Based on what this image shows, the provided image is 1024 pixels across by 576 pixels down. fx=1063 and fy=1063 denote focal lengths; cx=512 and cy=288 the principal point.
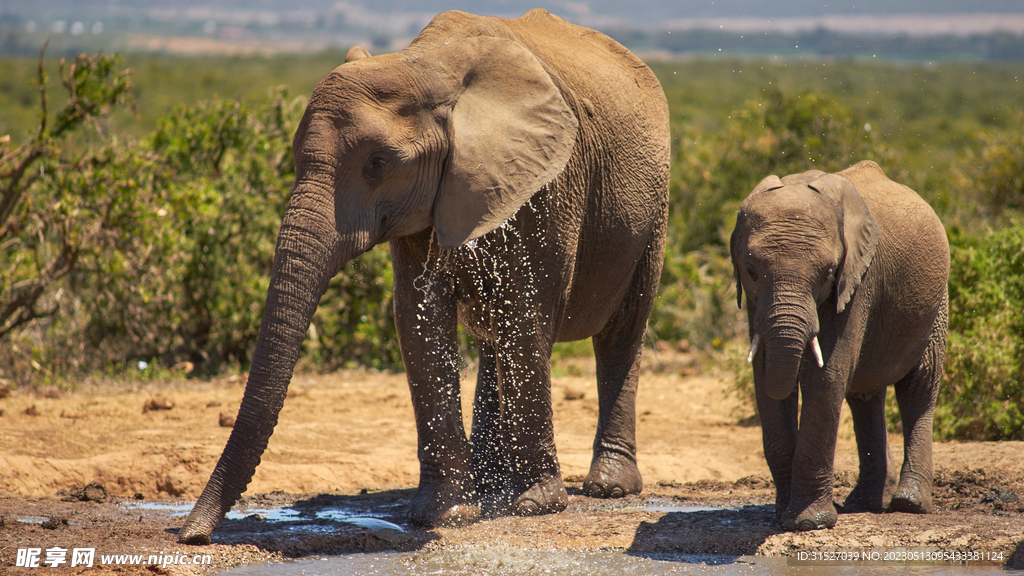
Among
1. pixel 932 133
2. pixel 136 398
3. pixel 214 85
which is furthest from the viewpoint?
pixel 214 85

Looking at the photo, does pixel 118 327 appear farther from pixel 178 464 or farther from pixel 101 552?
pixel 101 552

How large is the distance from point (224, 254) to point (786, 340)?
264 inches

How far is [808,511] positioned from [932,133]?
35.3 metres

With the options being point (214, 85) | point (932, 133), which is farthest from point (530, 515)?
point (214, 85)

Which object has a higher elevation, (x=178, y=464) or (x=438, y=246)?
(x=438, y=246)

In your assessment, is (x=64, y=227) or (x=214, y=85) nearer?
(x=64, y=227)

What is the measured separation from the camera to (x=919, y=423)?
6.10 metres

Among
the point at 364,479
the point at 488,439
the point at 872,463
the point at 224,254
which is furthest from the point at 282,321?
the point at 224,254

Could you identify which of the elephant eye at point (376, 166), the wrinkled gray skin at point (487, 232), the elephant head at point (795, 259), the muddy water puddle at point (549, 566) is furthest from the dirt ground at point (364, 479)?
the elephant eye at point (376, 166)

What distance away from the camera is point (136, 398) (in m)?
8.67

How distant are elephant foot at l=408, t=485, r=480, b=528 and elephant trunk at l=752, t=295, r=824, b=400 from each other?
1745 millimetres

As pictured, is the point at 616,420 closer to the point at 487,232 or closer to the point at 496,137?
the point at 487,232

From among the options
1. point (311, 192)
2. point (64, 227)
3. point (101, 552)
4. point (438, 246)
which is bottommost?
point (101, 552)

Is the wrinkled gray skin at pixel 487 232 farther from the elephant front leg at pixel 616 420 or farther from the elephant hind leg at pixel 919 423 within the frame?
the elephant hind leg at pixel 919 423
